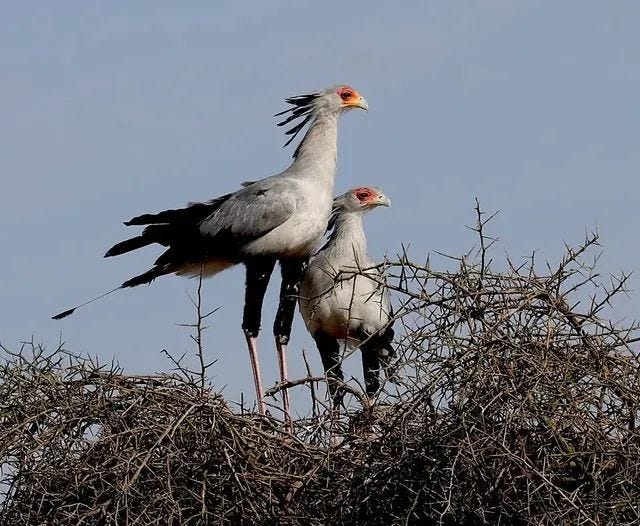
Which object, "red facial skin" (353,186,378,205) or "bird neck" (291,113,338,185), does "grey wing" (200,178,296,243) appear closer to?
"bird neck" (291,113,338,185)

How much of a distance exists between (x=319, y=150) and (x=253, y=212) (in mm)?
546

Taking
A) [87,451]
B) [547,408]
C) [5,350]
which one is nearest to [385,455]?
[547,408]

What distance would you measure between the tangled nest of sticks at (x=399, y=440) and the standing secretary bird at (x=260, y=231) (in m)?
2.27

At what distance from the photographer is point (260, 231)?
6.93m

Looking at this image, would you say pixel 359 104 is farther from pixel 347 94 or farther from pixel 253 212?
pixel 253 212

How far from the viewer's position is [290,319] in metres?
7.17

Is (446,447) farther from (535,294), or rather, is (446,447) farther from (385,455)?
(535,294)

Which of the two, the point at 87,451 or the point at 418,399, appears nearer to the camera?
the point at 418,399

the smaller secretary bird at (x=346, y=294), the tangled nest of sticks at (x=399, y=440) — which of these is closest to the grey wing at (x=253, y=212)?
the smaller secretary bird at (x=346, y=294)

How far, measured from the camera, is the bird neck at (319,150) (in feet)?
23.4

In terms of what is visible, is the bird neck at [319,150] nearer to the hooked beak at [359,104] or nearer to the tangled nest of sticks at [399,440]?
the hooked beak at [359,104]

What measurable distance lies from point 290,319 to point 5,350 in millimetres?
2743

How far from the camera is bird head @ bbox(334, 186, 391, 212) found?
24.5ft

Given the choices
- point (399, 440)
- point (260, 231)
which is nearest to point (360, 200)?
point (260, 231)
